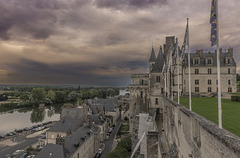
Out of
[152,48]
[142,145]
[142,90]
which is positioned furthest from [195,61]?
[142,145]

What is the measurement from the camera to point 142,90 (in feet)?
105

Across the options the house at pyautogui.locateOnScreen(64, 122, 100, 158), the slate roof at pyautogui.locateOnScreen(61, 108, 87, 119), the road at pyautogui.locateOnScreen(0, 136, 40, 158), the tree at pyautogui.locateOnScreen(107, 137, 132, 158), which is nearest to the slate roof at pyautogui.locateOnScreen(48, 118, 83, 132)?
the house at pyautogui.locateOnScreen(64, 122, 100, 158)

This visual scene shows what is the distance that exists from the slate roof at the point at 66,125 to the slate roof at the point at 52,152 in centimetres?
987

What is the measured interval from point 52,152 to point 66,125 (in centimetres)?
1162

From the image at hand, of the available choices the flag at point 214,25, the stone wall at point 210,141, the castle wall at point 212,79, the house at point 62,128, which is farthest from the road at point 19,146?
the flag at point 214,25

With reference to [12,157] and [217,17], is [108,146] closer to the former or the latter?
[12,157]

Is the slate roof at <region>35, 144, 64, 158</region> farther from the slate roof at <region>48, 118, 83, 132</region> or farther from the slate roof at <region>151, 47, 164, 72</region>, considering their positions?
the slate roof at <region>151, 47, 164, 72</region>

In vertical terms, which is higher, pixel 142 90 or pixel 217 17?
pixel 217 17

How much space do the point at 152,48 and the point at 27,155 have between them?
101 feet

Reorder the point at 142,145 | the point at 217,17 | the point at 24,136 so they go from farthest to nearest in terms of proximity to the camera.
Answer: the point at 24,136
the point at 142,145
the point at 217,17

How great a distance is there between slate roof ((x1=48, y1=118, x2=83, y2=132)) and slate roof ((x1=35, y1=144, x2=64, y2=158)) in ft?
32.4

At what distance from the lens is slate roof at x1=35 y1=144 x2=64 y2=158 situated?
1751cm

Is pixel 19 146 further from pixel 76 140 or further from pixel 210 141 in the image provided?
pixel 210 141

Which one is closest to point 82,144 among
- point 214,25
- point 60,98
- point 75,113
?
point 75,113
